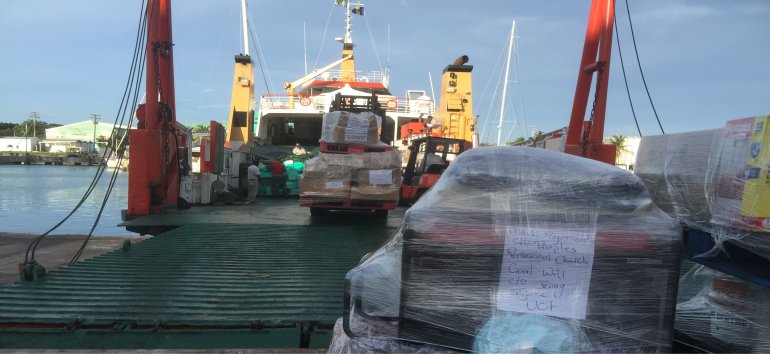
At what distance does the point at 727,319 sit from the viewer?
210 cm

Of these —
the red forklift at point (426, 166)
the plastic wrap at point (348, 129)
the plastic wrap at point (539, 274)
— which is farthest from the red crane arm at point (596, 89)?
the plastic wrap at point (539, 274)

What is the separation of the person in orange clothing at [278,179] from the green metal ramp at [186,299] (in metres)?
6.44

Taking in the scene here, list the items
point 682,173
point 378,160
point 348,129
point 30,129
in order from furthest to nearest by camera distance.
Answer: point 30,129 < point 348,129 < point 378,160 < point 682,173

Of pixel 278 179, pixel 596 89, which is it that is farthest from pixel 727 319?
pixel 278 179

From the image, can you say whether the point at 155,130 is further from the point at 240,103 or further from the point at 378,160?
the point at 240,103

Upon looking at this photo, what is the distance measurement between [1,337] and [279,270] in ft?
7.00

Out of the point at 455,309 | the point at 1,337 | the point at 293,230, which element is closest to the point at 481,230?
the point at 455,309

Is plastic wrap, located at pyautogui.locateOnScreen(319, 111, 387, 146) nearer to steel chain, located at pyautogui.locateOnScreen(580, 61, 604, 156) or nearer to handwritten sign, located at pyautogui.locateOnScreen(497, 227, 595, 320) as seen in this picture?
steel chain, located at pyautogui.locateOnScreen(580, 61, 604, 156)

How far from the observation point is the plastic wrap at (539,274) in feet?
5.40

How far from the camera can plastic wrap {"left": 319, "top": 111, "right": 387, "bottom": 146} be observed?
7688 mm

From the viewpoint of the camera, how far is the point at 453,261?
1.66 metres

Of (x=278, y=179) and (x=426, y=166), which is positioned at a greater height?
(x=426, y=166)

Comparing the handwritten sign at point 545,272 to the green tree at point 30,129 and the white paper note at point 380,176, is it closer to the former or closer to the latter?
the white paper note at point 380,176

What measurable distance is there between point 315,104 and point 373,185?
879cm
